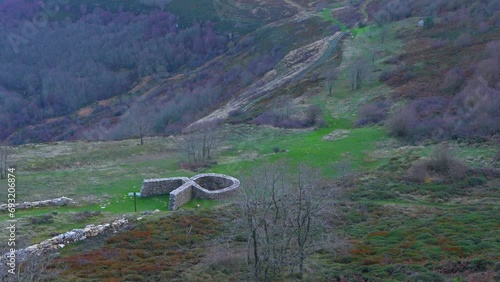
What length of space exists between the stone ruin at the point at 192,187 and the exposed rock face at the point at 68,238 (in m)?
5.01

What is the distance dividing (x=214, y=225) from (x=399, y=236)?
881 centimetres

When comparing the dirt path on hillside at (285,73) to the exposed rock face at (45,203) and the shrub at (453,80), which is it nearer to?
the shrub at (453,80)

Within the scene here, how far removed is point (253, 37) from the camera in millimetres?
98812

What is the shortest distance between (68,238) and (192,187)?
967 cm

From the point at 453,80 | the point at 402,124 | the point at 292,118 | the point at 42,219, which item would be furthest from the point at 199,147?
the point at 453,80

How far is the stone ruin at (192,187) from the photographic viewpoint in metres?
31.2

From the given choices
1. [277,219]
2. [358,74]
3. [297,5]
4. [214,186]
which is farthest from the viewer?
[297,5]

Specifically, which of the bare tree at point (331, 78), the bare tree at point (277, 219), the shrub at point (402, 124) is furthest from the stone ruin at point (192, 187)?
the bare tree at point (331, 78)

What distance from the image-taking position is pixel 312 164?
3728 centimetres

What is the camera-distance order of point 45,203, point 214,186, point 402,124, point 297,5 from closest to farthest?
point 45,203 < point 214,186 < point 402,124 < point 297,5

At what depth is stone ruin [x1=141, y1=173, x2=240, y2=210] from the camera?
3125cm

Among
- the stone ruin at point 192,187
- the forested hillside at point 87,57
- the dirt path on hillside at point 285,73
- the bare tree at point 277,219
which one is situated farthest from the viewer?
the forested hillside at point 87,57

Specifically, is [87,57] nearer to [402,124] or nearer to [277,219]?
[402,124]

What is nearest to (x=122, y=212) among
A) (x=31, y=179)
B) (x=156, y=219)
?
(x=156, y=219)
